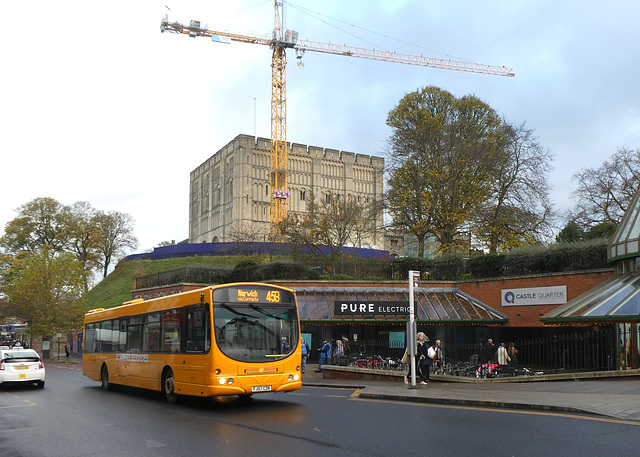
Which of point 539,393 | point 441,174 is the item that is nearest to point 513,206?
point 441,174

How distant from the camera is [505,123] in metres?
39.7

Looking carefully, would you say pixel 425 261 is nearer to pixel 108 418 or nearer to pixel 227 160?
pixel 108 418

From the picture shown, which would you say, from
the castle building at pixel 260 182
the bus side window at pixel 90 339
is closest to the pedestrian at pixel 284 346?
the bus side window at pixel 90 339

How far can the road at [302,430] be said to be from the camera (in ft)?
27.1

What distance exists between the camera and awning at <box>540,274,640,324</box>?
18.1 metres

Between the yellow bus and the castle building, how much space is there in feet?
244

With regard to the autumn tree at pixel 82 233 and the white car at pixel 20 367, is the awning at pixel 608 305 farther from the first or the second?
the autumn tree at pixel 82 233

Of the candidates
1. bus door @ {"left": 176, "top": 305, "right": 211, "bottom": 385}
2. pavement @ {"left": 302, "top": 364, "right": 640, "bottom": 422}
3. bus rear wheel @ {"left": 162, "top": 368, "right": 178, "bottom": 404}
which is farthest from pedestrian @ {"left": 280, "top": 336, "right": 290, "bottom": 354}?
pavement @ {"left": 302, "top": 364, "right": 640, "bottom": 422}

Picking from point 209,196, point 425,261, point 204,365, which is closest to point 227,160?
point 209,196

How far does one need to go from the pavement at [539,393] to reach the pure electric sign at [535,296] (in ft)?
32.4

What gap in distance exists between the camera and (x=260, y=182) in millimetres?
96812

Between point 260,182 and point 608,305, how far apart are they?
80.9 meters

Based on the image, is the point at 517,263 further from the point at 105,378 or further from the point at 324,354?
the point at 105,378

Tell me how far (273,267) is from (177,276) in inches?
293
